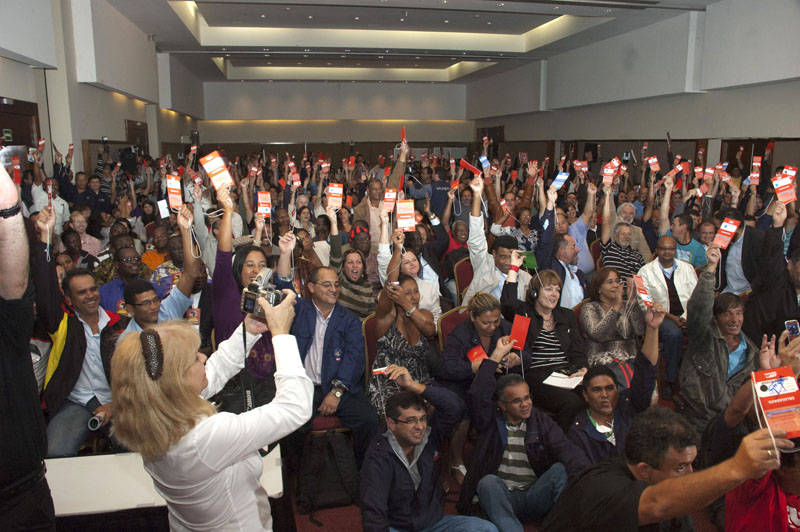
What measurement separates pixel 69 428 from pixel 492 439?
7.11 ft

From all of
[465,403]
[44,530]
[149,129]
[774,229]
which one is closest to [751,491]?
[465,403]

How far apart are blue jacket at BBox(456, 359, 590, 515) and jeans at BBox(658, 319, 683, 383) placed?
6.25 ft

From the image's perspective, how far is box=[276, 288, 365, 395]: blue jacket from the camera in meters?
3.34

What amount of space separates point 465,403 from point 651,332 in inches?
41.4

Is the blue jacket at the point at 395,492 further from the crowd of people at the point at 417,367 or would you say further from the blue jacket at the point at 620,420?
the blue jacket at the point at 620,420

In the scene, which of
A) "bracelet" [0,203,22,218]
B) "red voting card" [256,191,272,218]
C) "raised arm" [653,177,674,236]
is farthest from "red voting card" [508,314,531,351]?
"raised arm" [653,177,674,236]

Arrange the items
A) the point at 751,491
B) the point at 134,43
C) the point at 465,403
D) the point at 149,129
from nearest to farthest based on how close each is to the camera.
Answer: the point at 751,491
the point at 465,403
the point at 134,43
the point at 149,129

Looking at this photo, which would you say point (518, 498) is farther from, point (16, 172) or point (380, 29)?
point (380, 29)

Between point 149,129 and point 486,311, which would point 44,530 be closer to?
point 486,311

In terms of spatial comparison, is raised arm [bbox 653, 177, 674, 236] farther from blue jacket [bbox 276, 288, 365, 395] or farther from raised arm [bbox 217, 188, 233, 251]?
raised arm [bbox 217, 188, 233, 251]

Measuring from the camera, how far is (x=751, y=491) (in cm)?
189

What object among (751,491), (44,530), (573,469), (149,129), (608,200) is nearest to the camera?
(44,530)

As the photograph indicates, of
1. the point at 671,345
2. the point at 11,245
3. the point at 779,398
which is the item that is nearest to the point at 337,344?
the point at 11,245

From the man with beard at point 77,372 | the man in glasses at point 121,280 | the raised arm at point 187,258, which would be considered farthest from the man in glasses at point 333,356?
the man in glasses at point 121,280
